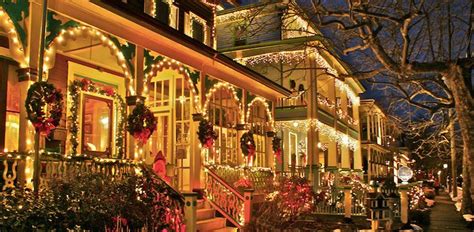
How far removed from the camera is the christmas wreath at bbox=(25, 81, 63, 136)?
24.9 ft

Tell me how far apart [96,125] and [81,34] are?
3970 millimetres

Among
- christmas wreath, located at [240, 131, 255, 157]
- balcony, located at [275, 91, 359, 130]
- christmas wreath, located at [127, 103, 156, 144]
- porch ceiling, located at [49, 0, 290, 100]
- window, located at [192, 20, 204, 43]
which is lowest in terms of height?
christmas wreath, located at [240, 131, 255, 157]

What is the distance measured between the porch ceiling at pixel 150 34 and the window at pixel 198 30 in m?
2.47

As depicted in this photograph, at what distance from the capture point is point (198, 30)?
1703cm

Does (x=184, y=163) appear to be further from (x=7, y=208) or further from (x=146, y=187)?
(x=7, y=208)

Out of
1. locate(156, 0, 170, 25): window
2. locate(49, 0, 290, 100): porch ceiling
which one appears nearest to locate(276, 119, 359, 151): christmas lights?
locate(49, 0, 290, 100): porch ceiling

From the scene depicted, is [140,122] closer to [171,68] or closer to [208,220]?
[171,68]

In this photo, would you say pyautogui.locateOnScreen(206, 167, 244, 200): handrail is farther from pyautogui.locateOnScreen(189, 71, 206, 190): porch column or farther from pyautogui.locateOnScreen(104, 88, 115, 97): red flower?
pyautogui.locateOnScreen(104, 88, 115, 97): red flower

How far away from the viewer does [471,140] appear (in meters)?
13.8

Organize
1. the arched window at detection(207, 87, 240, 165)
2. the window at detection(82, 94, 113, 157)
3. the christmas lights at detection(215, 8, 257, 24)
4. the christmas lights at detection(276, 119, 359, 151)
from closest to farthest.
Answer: the window at detection(82, 94, 113, 157)
the arched window at detection(207, 87, 240, 165)
the christmas lights at detection(276, 119, 359, 151)
the christmas lights at detection(215, 8, 257, 24)

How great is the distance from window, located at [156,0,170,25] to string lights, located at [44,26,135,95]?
174 inches

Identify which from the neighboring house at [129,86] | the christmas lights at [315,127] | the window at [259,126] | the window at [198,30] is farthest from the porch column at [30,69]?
the christmas lights at [315,127]

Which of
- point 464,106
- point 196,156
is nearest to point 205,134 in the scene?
point 196,156

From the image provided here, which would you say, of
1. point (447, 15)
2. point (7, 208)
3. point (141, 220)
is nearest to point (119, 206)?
point (141, 220)
